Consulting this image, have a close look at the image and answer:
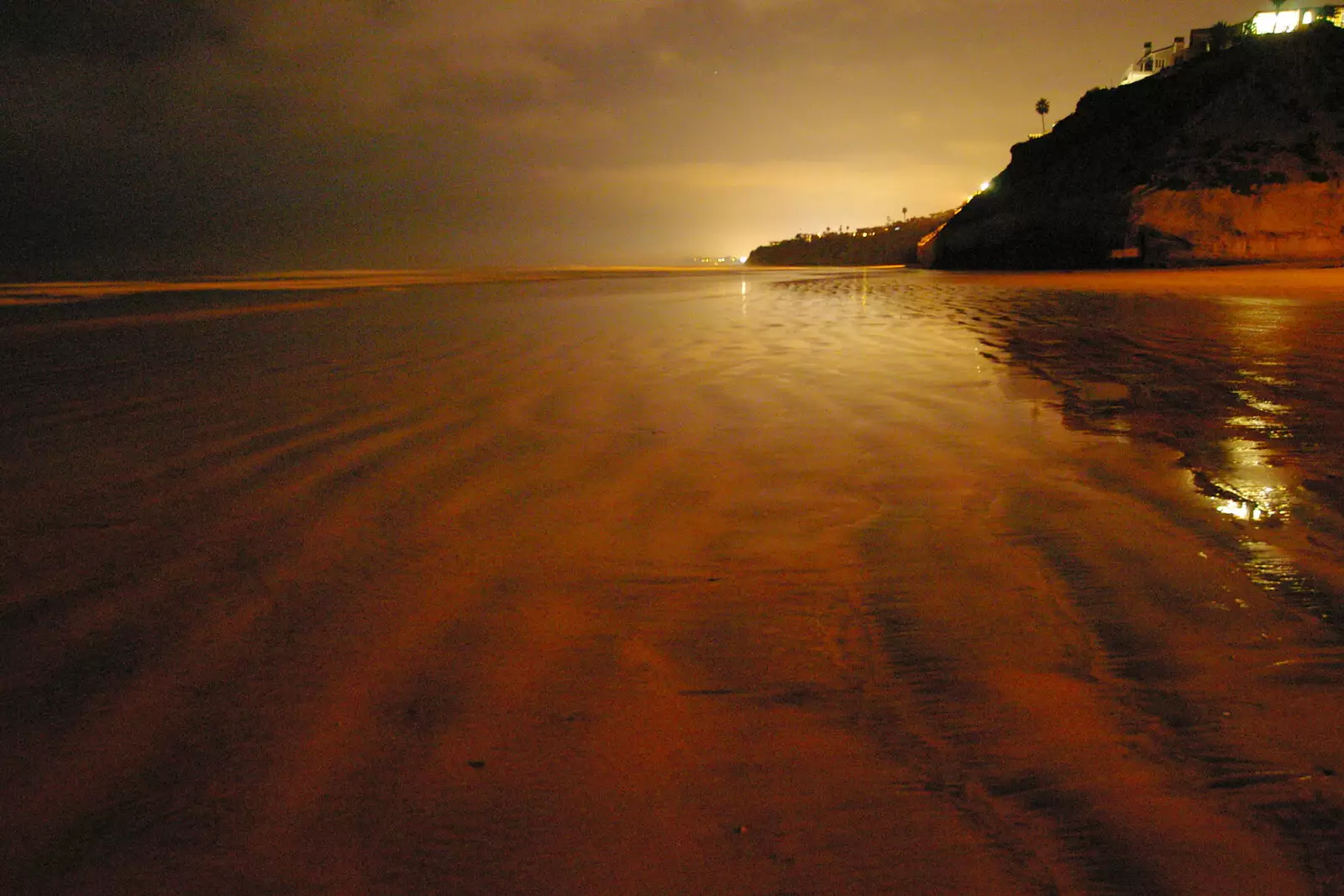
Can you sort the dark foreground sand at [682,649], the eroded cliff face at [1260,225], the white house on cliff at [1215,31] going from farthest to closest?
1. the white house on cliff at [1215,31]
2. the eroded cliff face at [1260,225]
3. the dark foreground sand at [682,649]

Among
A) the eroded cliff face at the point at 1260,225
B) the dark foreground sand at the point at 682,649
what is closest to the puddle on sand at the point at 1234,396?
the dark foreground sand at the point at 682,649

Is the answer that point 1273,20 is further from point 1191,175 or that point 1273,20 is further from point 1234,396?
point 1234,396

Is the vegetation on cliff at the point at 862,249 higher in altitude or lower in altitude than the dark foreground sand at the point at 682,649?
higher

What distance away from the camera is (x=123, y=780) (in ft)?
4.57

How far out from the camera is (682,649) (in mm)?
1833

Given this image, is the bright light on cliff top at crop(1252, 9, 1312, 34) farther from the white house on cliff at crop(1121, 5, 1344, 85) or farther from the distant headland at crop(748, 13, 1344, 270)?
the distant headland at crop(748, 13, 1344, 270)

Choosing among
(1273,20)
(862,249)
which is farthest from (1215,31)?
(862,249)

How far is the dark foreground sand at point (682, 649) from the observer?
1227mm

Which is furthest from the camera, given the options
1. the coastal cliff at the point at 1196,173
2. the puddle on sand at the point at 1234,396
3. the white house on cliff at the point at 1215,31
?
the white house on cliff at the point at 1215,31

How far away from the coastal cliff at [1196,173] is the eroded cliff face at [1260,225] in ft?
0.10

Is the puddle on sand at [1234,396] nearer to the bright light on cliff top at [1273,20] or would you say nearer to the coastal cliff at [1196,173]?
the coastal cliff at [1196,173]

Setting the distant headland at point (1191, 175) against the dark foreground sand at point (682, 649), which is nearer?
the dark foreground sand at point (682, 649)

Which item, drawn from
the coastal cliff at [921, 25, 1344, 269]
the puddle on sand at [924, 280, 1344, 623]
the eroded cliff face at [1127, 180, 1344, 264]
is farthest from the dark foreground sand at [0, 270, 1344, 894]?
the coastal cliff at [921, 25, 1344, 269]

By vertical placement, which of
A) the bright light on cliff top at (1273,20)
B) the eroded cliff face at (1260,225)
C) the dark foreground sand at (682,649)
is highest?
the bright light on cliff top at (1273,20)
